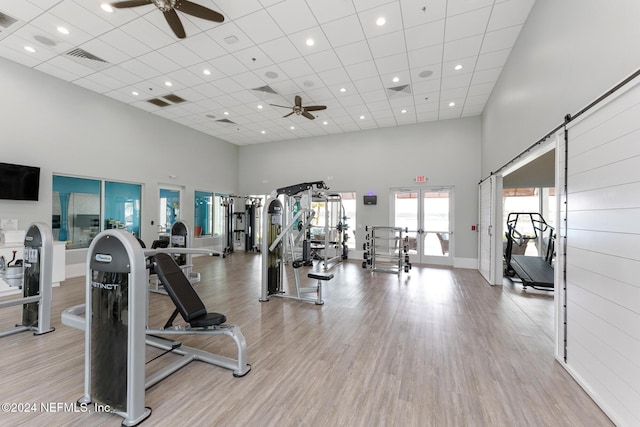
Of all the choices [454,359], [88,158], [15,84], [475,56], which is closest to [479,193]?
[475,56]

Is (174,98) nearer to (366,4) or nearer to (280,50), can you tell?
(280,50)

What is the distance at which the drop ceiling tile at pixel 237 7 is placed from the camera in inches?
144

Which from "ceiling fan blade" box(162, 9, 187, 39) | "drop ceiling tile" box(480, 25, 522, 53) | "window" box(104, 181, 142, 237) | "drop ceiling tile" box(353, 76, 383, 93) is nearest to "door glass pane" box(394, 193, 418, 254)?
"drop ceiling tile" box(353, 76, 383, 93)

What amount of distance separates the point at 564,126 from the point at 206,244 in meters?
10.1

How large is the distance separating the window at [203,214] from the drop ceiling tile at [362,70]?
270 inches

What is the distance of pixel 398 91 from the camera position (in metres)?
6.25

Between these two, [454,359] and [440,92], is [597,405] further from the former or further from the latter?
[440,92]

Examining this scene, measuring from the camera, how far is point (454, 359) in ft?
9.12

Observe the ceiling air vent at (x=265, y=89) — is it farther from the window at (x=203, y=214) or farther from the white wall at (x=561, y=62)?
the window at (x=203, y=214)

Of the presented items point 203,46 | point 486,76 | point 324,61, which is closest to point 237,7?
point 203,46

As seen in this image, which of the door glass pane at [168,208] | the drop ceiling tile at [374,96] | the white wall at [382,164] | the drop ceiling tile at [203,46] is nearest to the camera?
the drop ceiling tile at [203,46]

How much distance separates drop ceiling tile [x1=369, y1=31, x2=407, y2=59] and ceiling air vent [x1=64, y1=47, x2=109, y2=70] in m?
5.19

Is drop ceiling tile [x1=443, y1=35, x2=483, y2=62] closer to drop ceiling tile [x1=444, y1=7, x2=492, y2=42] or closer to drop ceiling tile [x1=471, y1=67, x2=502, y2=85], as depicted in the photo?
drop ceiling tile [x1=444, y1=7, x2=492, y2=42]

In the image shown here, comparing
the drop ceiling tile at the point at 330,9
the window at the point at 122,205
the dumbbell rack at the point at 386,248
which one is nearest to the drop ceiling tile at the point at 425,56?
the drop ceiling tile at the point at 330,9
